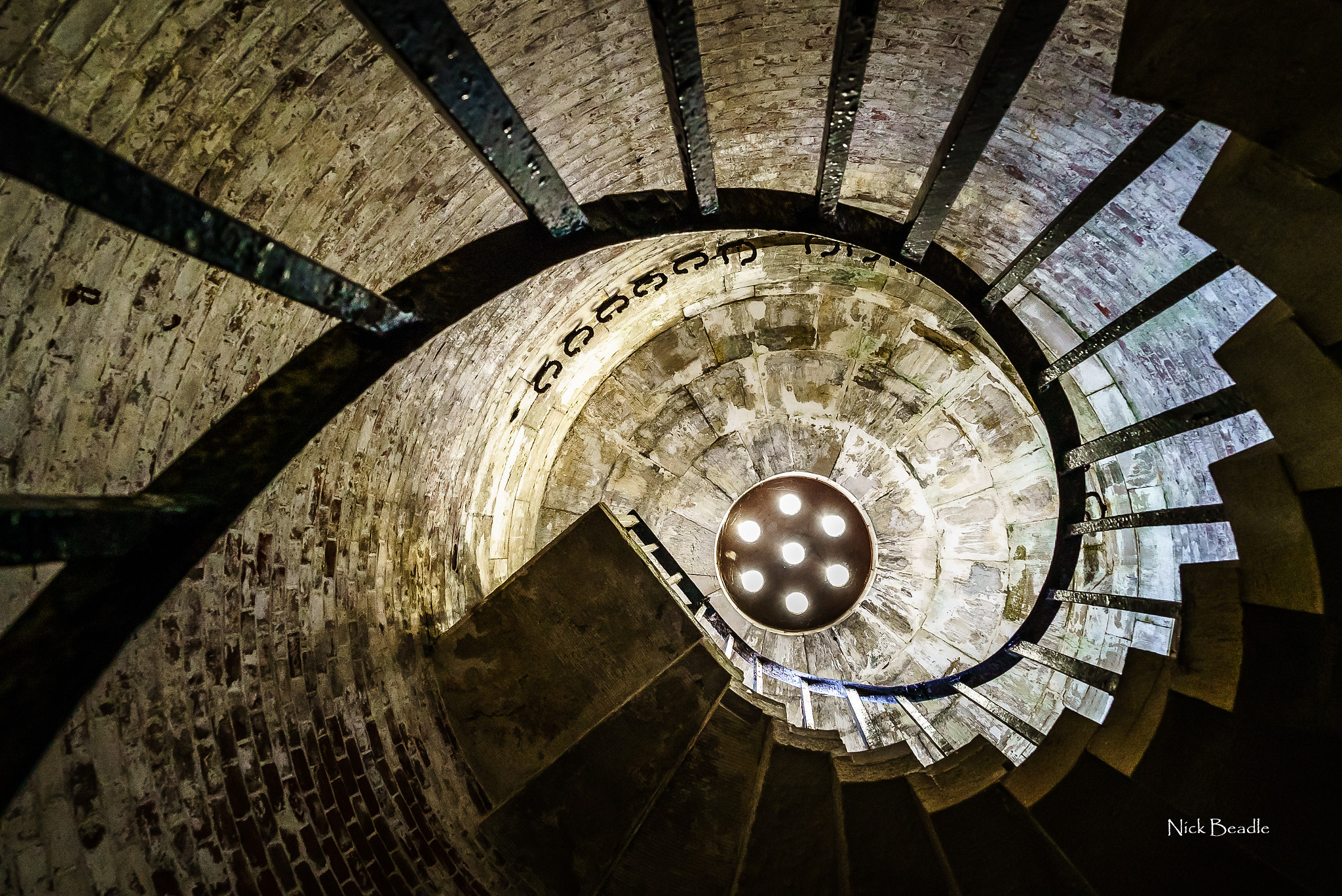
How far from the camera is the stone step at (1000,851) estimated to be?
3.59m

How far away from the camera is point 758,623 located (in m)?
9.73

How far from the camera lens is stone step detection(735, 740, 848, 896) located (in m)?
3.82

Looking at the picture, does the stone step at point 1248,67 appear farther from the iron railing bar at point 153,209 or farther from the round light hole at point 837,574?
the round light hole at point 837,574

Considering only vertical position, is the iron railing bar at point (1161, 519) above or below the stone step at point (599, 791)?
below

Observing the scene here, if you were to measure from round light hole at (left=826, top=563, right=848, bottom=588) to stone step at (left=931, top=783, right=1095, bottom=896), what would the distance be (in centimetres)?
535

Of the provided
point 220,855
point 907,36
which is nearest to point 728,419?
point 907,36

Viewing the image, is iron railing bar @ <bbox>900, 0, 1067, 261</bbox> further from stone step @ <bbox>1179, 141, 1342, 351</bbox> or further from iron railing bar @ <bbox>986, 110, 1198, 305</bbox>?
stone step @ <bbox>1179, 141, 1342, 351</bbox>

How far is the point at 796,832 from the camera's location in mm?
4031

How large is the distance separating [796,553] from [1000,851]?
228 inches

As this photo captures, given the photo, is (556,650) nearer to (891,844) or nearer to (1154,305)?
(891,844)

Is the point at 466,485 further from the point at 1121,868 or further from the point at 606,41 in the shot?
the point at 1121,868

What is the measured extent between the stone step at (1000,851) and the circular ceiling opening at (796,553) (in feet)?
17.7

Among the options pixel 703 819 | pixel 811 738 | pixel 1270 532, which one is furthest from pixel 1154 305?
pixel 811 738

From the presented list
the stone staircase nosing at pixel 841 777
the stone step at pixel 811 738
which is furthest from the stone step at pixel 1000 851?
the stone step at pixel 811 738
